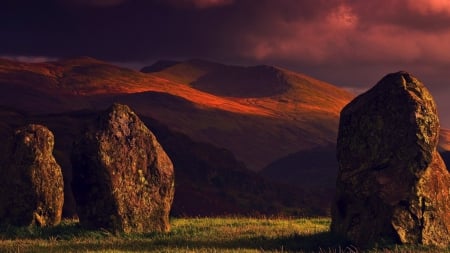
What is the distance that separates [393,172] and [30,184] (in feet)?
51.8

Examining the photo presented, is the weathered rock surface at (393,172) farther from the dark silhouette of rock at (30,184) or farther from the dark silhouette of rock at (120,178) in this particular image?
the dark silhouette of rock at (30,184)

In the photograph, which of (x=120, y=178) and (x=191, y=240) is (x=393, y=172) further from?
(x=120, y=178)

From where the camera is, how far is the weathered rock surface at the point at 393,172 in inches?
821

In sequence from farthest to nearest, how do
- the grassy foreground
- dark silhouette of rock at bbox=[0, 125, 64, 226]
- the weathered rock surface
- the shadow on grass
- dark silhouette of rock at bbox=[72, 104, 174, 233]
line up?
dark silhouette of rock at bbox=[0, 125, 64, 226]
dark silhouette of rock at bbox=[72, 104, 174, 233]
the weathered rock surface
the shadow on grass
the grassy foreground

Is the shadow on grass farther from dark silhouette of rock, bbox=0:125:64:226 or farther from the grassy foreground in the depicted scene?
dark silhouette of rock, bbox=0:125:64:226

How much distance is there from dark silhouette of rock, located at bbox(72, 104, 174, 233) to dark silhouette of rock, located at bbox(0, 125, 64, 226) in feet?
9.61

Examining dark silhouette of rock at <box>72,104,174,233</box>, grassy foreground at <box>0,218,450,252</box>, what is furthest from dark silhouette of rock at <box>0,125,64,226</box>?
dark silhouette of rock at <box>72,104,174,233</box>

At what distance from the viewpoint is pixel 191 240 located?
22.3m

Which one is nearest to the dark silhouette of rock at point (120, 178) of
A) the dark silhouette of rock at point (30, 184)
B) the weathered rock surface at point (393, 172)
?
the dark silhouette of rock at point (30, 184)

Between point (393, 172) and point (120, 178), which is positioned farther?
point (120, 178)

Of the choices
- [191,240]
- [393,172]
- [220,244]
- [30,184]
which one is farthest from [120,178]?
[393,172]

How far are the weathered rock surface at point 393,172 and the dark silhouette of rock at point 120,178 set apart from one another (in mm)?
7661

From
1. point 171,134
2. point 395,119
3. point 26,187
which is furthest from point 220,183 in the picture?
point 395,119

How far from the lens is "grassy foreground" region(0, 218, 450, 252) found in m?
20.2
